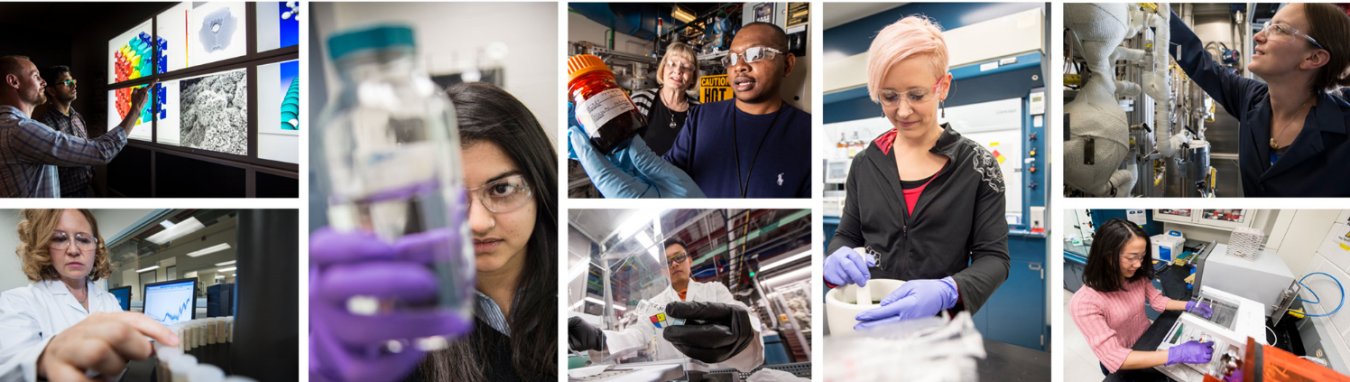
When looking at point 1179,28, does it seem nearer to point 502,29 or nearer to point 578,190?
point 578,190

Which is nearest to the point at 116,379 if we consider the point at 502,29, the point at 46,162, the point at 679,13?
the point at 46,162

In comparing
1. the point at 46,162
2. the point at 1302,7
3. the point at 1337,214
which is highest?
the point at 1302,7

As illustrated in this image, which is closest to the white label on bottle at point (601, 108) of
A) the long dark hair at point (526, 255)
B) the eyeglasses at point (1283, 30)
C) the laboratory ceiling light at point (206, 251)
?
the long dark hair at point (526, 255)

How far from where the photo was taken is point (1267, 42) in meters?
1.70

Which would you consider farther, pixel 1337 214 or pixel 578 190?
pixel 578 190

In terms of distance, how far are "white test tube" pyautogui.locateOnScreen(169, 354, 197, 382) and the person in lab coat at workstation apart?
1.18m

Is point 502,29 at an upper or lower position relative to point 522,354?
upper

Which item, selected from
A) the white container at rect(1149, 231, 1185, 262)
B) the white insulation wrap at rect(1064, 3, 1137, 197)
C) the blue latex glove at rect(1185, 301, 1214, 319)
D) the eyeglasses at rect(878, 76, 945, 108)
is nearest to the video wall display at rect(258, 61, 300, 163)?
the eyeglasses at rect(878, 76, 945, 108)

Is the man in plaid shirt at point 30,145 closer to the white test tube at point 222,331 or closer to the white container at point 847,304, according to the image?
the white test tube at point 222,331

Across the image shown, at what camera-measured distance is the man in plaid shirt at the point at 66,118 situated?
6.01 feet

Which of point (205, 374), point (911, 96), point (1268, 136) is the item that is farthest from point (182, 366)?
point (1268, 136)

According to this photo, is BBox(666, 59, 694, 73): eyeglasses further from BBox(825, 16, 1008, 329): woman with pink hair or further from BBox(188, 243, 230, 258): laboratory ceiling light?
BBox(188, 243, 230, 258): laboratory ceiling light

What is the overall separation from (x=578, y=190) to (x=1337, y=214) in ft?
7.24

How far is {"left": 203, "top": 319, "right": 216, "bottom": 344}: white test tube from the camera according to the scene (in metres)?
1.83
